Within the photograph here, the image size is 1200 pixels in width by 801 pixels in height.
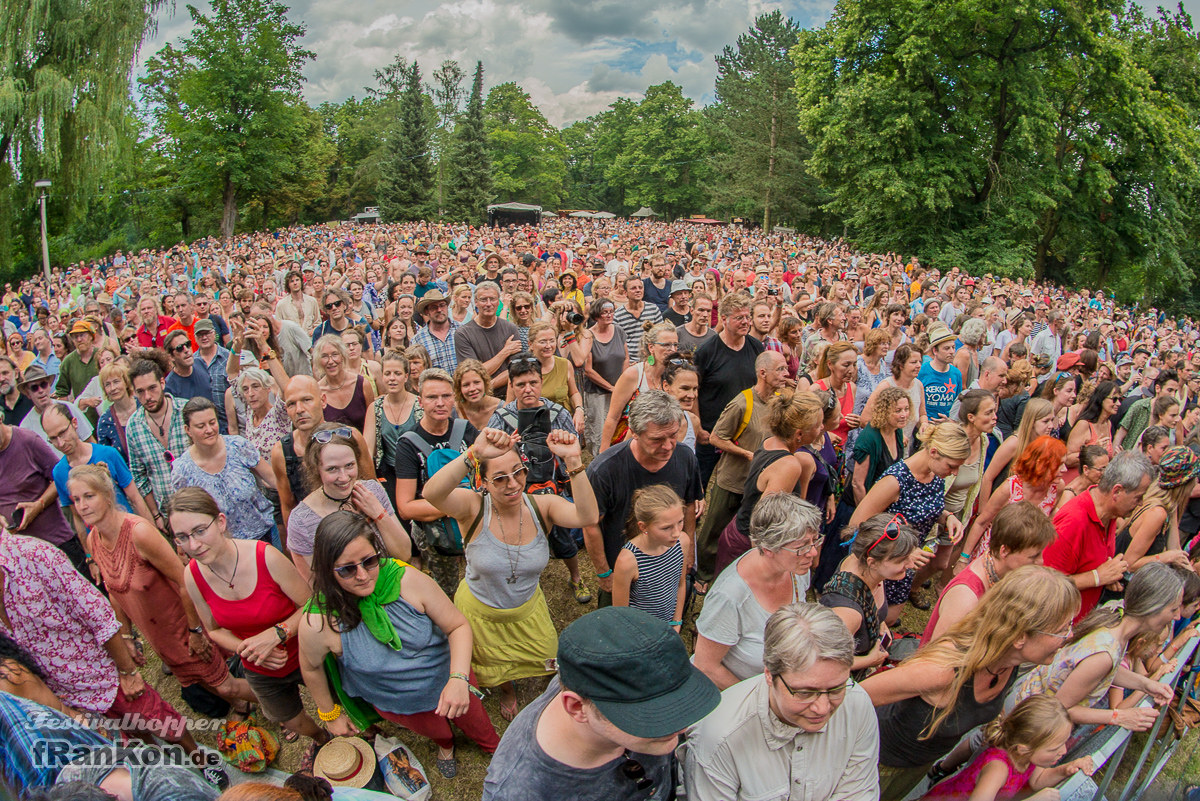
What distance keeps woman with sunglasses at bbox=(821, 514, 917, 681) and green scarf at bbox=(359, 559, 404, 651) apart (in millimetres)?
1753

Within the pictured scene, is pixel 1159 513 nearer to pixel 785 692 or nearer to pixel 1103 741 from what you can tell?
pixel 1103 741

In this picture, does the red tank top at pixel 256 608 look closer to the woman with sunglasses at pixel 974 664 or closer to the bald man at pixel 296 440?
the bald man at pixel 296 440

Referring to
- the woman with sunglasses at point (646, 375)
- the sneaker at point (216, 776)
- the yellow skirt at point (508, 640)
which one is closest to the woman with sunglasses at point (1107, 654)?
the yellow skirt at point (508, 640)

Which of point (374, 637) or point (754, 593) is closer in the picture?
point (754, 593)

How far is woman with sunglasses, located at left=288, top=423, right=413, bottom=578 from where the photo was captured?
3025 mm

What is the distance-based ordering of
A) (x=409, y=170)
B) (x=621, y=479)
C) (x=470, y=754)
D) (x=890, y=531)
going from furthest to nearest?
(x=409, y=170), (x=621, y=479), (x=470, y=754), (x=890, y=531)

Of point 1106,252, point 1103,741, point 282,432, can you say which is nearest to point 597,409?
point 282,432

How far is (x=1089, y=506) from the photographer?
3.36m

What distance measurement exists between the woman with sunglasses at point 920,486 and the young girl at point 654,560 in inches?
41.5

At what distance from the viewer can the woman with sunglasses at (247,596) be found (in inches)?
106

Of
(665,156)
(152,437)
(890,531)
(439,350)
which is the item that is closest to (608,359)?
(439,350)

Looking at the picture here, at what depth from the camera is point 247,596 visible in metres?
2.82

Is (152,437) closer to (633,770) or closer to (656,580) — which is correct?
(656,580)

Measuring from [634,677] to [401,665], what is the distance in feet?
4.93
